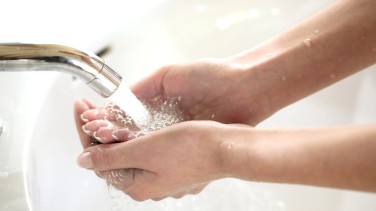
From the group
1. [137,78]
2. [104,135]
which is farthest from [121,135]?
[137,78]

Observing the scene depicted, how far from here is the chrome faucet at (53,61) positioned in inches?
20.1

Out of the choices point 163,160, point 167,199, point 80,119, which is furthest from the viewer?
point 167,199

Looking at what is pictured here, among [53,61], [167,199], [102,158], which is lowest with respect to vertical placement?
[167,199]

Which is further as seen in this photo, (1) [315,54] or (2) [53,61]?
(1) [315,54]

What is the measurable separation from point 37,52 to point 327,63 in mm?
484

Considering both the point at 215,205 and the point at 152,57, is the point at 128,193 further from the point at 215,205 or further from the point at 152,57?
the point at 152,57

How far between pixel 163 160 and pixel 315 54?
0.33 metres

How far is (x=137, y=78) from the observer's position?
0.99 metres

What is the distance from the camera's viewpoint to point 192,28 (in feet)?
3.52

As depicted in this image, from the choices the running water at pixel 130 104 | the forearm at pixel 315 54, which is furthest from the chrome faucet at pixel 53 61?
the forearm at pixel 315 54

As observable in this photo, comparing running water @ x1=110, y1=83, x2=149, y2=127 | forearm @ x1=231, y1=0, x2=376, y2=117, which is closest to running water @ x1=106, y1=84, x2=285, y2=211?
running water @ x1=110, y1=83, x2=149, y2=127

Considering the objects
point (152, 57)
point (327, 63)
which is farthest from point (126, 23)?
point (327, 63)

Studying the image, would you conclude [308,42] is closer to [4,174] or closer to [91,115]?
[91,115]

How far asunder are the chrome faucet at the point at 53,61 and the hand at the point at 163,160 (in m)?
0.12
